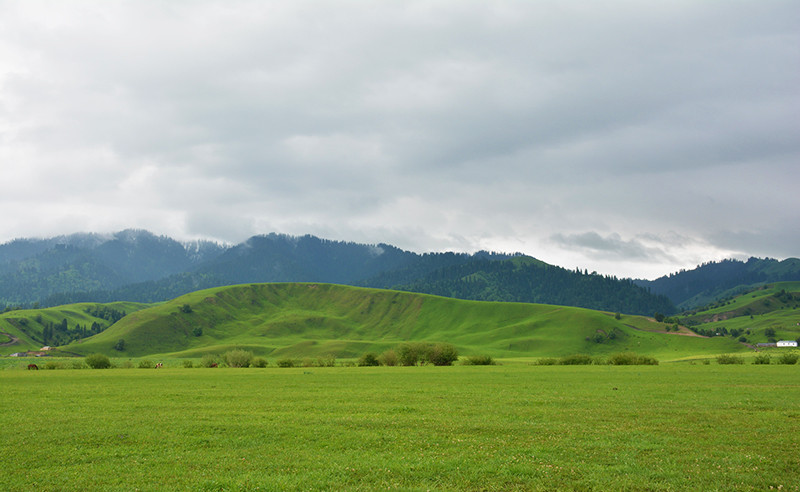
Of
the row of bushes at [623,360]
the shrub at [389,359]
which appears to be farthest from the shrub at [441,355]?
the row of bushes at [623,360]

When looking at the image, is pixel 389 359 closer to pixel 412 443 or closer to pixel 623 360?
pixel 623 360

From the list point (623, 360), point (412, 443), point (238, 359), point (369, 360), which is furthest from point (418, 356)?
point (412, 443)

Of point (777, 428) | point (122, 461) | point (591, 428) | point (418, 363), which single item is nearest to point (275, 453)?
point (122, 461)

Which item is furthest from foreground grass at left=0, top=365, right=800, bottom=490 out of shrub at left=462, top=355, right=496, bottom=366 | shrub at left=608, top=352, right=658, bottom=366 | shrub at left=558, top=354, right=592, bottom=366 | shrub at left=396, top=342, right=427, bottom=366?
shrub at left=396, top=342, right=427, bottom=366

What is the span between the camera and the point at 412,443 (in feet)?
81.0

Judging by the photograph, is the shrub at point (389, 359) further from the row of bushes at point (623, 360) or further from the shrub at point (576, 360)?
the shrub at point (576, 360)

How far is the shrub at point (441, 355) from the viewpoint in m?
119

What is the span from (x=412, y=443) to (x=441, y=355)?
9620cm

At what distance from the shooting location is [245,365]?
129625 millimetres

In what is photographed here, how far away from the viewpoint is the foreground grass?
19172mm

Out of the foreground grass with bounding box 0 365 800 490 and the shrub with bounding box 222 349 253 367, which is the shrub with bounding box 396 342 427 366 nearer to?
the shrub with bounding box 222 349 253 367

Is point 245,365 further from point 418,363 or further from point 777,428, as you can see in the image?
point 777,428

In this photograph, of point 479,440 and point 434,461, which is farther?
point 479,440

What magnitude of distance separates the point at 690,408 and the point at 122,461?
Answer: 3401cm
